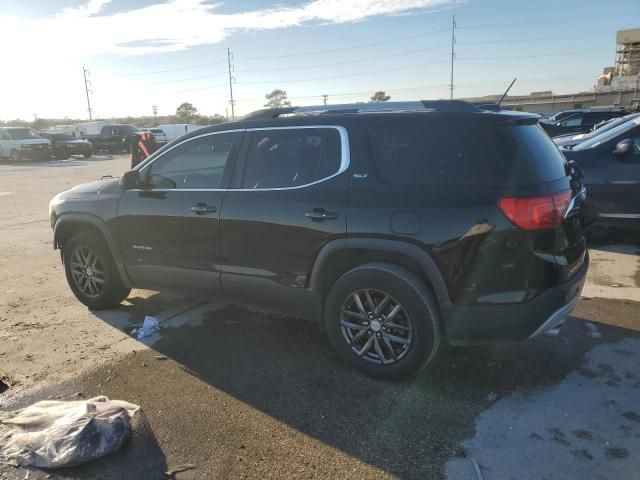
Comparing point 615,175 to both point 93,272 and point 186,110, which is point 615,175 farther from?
point 186,110

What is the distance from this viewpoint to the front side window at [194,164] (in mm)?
4285

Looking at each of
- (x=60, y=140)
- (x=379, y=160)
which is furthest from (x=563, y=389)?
(x=60, y=140)

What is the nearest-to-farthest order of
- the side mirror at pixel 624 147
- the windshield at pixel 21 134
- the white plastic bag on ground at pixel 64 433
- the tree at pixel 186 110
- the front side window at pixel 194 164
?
the white plastic bag on ground at pixel 64 433 → the front side window at pixel 194 164 → the side mirror at pixel 624 147 → the windshield at pixel 21 134 → the tree at pixel 186 110

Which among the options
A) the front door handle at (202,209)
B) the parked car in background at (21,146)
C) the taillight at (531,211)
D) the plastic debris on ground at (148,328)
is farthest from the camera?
the parked car in background at (21,146)

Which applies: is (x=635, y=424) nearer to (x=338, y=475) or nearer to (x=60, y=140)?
(x=338, y=475)

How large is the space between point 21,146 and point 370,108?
29.6 metres

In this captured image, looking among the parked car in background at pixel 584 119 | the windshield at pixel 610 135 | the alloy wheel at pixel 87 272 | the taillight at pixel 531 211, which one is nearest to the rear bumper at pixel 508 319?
the taillight at pixel 531 211

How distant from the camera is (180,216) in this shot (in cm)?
434

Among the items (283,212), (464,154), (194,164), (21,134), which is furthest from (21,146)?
(464,154)

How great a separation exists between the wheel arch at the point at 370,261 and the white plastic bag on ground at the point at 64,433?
5.04 feet

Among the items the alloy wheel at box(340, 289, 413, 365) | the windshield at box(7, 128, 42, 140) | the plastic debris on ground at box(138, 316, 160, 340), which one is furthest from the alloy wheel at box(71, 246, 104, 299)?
the windshield at box(7, 128, 42, 140)

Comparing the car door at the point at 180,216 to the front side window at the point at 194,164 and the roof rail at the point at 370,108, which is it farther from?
the roof rail at the point at 370,108

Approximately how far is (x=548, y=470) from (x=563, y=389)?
93 cm

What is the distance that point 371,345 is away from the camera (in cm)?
361
